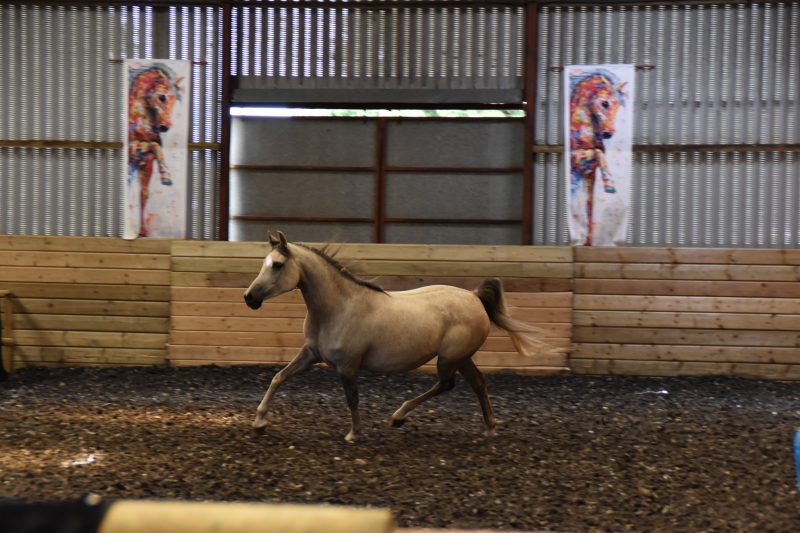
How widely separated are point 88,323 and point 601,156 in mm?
6466

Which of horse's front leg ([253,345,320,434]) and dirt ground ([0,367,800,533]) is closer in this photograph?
dirt ground ([0,367,800,533])

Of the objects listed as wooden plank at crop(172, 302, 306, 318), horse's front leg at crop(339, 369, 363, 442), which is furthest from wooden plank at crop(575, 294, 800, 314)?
horse's front leg at crop(339, 369, 363, 442)

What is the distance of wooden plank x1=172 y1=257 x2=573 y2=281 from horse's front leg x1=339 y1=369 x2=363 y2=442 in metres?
3.57

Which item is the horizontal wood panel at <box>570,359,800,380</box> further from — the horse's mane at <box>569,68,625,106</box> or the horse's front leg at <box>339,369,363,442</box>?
the horse's front leg at <box>339,369,363,442</box>

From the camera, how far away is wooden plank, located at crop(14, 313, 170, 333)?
9.28 metres

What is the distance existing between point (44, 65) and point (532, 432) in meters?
7.84

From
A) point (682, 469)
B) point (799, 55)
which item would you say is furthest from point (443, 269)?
point (799, 55)

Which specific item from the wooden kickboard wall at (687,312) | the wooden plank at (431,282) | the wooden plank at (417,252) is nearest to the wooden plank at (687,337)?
the wooden kickboard wall at (687,312)

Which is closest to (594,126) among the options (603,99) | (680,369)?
(603,99)

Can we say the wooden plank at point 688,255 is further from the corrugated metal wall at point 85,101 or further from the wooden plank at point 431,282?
the corrugated metal wall at point 85,101

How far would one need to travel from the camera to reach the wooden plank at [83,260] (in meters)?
9.27

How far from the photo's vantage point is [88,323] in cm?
931

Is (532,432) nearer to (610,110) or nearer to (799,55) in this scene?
(610,110)

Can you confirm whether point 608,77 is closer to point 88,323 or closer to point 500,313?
point 500,313
